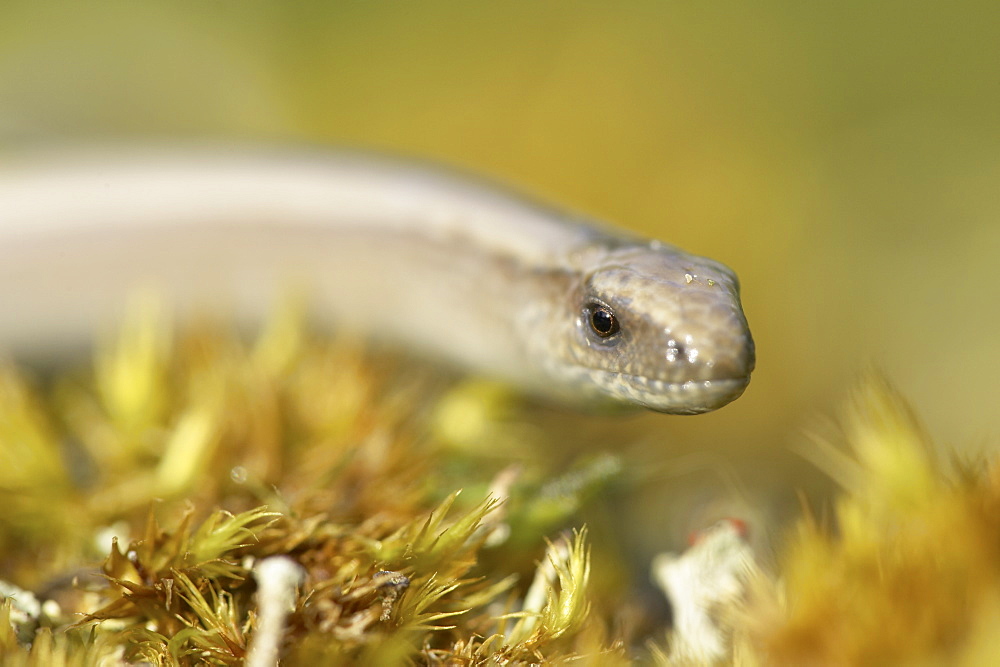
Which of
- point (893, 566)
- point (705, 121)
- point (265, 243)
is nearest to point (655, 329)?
point (893, 566)

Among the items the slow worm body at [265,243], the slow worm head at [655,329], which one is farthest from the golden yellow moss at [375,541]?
the slow worm body at [265,243]

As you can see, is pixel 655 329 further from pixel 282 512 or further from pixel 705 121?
pixel 705 121

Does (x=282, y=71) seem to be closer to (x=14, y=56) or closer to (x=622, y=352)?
(x=14, y=56)

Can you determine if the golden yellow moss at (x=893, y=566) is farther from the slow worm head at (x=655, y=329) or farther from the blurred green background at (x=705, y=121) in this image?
the blurred green background at (x=705, y=121)

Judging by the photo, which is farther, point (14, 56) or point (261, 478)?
point (14, 56)

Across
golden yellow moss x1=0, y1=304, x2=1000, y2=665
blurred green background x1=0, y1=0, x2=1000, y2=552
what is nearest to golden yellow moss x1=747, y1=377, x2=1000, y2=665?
golden yellow moss x1=0, y1=304, x2=1000, y2=665

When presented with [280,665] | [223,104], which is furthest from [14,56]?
[280,665]

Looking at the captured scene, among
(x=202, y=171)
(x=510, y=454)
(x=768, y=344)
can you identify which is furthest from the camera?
(x=768, y=344)
